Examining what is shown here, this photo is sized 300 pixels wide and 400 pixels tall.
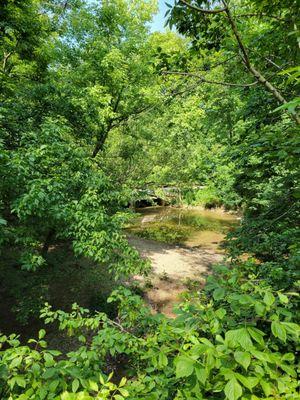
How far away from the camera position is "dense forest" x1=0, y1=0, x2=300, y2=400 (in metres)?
1.37

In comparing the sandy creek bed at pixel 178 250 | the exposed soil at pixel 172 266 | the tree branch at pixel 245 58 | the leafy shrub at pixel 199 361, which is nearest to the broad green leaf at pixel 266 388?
the leafy shrub at pixel 199 361

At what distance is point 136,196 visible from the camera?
12.6 m

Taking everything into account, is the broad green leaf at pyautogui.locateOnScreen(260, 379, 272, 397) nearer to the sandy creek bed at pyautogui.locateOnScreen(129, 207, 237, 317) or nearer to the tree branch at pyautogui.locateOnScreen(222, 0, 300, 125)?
the tree branch at pyautogui.locateOnScreen(222, 0, 300, 125)

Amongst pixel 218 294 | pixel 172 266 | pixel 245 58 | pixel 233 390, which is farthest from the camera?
pixel 172 266

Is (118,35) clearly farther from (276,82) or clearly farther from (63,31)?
(276,82)

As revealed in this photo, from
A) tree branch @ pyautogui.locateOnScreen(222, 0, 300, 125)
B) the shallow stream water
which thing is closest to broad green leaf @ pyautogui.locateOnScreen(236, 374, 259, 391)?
tree branch @ pyautogui.locateOnScreen(222, 0, 300, 125)

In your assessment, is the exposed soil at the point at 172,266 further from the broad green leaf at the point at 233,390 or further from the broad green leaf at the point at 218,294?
the broad green leaf at the point at 233,390

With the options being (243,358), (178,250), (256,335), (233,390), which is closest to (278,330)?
(256,335)

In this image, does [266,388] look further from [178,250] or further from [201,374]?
[178,250]

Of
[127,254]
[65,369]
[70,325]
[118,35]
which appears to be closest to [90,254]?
[127,254]

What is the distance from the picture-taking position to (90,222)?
174 inches

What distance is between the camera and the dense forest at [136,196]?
1.37 m

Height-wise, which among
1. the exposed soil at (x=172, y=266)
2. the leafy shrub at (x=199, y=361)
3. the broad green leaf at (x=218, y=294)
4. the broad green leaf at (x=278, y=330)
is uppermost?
the broad green leaf at (x=218, y=294)

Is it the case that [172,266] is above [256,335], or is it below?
below
